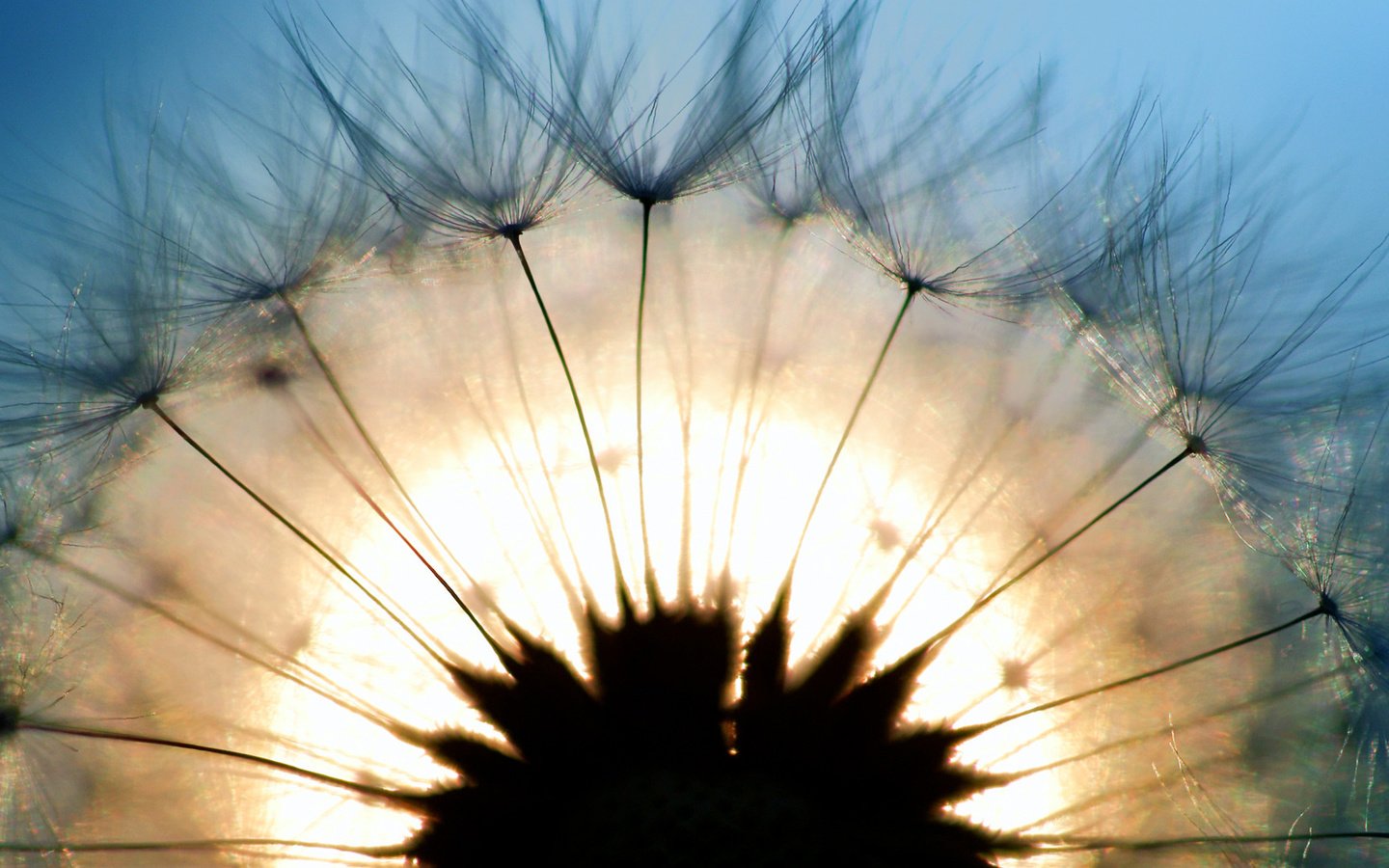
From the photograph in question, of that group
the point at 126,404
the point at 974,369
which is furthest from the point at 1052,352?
the point at 126,404

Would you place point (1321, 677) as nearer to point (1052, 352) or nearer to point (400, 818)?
point (1052, 352)

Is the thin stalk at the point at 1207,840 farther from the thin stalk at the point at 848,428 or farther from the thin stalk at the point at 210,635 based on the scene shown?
the thin stalk at the point at 210,635

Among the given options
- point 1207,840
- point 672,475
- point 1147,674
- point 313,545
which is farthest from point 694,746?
point 1207,840

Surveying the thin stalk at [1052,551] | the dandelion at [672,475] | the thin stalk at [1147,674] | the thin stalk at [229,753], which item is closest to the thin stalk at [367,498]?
the dandelion at [672,475]

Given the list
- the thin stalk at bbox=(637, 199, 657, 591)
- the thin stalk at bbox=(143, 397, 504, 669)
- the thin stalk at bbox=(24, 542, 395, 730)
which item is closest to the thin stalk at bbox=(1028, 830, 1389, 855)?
the thin stalk at bbox=(637, 199, 657, 591)

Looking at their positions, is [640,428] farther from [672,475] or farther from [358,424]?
[358,424]
